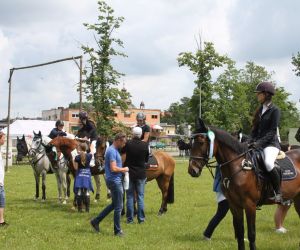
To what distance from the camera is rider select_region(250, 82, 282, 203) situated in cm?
833

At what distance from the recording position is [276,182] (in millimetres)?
8422

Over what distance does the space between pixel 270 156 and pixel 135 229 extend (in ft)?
13.8

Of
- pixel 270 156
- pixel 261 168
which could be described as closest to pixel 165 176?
pixel 261 168

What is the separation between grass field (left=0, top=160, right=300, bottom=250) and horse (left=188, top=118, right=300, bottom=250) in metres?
1.33

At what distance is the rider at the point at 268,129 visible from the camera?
27.3ft

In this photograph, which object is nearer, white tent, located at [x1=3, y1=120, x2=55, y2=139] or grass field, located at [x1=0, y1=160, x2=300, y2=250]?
grass field, located at [x1=0, y1=160, x2=300, y2=250]

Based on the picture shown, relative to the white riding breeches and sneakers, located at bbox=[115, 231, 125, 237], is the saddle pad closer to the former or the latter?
the white riding breeches

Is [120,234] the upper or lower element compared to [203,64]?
lower

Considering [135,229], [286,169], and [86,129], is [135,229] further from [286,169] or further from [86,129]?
[86,129]

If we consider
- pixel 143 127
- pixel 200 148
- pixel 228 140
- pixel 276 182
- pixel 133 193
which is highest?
pixel 143 127

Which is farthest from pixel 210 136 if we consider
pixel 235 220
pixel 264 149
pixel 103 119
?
pixel 103 119

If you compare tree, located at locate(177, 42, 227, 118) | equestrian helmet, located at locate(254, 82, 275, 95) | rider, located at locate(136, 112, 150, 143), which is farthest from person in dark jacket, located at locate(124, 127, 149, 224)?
tree, located at locate(177, 42, 227, 118)

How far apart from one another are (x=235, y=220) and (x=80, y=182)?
18.9 feet

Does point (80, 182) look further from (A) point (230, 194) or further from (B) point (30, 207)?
(A) point (230, 194)
